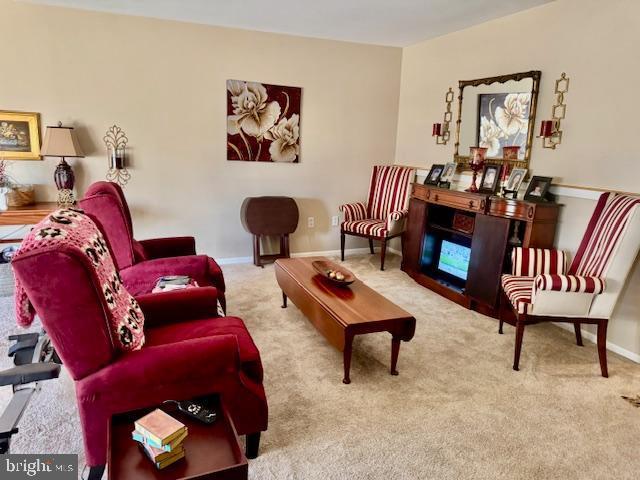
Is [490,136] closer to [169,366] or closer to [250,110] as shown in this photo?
[250,110]

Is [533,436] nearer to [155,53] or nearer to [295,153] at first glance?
[295,153]

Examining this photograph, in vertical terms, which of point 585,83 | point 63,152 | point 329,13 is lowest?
point 63,152

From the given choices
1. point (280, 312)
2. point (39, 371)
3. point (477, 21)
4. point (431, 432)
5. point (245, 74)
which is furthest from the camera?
point (245, 74)

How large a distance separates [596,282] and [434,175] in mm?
2135

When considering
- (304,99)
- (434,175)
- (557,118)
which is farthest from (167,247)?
(557,118)

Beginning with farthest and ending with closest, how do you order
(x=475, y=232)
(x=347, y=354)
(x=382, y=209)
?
1. (x=382, y=209)
2. (x=475, y=232)
3. (x=347, y=354)

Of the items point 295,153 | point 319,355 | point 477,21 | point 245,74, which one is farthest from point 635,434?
point 245,74

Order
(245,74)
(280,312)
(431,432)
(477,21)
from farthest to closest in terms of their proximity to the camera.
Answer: (245,74)
(477,21)
(280,312)
(431,432)

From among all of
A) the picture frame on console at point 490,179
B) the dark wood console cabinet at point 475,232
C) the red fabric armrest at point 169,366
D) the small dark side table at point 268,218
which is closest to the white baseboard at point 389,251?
the small dark side table at point 268,218

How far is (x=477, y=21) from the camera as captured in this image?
12.5 ft

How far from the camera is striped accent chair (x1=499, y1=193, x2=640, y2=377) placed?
245cm

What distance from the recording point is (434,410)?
2182 millimetres

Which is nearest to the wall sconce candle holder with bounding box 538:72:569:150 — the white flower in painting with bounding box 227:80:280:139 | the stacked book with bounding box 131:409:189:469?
the white flower in painting with bounding box 227:80:280:139

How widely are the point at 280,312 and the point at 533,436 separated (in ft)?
6.29
